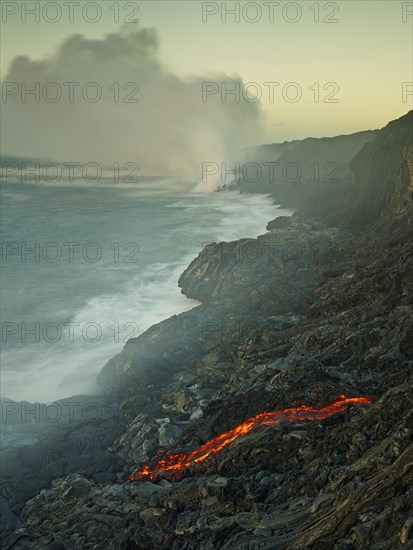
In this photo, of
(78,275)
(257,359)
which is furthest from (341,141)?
(257,359)

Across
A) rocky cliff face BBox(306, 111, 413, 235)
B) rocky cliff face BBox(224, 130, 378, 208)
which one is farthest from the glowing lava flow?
rocky cliff face BBox(224, 130, 378, 208)

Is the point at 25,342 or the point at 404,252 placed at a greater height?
the point at 404,252

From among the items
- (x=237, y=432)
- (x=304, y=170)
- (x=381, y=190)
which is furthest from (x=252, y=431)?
(x=304, y=170)

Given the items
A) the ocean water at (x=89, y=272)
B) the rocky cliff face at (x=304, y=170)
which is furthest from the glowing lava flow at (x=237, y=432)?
the rocky cliff face at (x=304, y=170)

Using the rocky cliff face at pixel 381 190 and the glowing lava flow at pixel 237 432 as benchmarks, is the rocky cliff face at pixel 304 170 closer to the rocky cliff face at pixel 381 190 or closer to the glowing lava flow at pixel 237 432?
the rocky cliff face at pixel 381 190

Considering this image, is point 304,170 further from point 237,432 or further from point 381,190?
point 237,432

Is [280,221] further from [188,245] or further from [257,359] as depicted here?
[257,359]


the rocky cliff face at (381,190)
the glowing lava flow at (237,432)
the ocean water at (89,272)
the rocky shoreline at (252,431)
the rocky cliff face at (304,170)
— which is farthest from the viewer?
the rocky cliff face at (304,170)

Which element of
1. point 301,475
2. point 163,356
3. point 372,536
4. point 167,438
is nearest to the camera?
point 372,536
